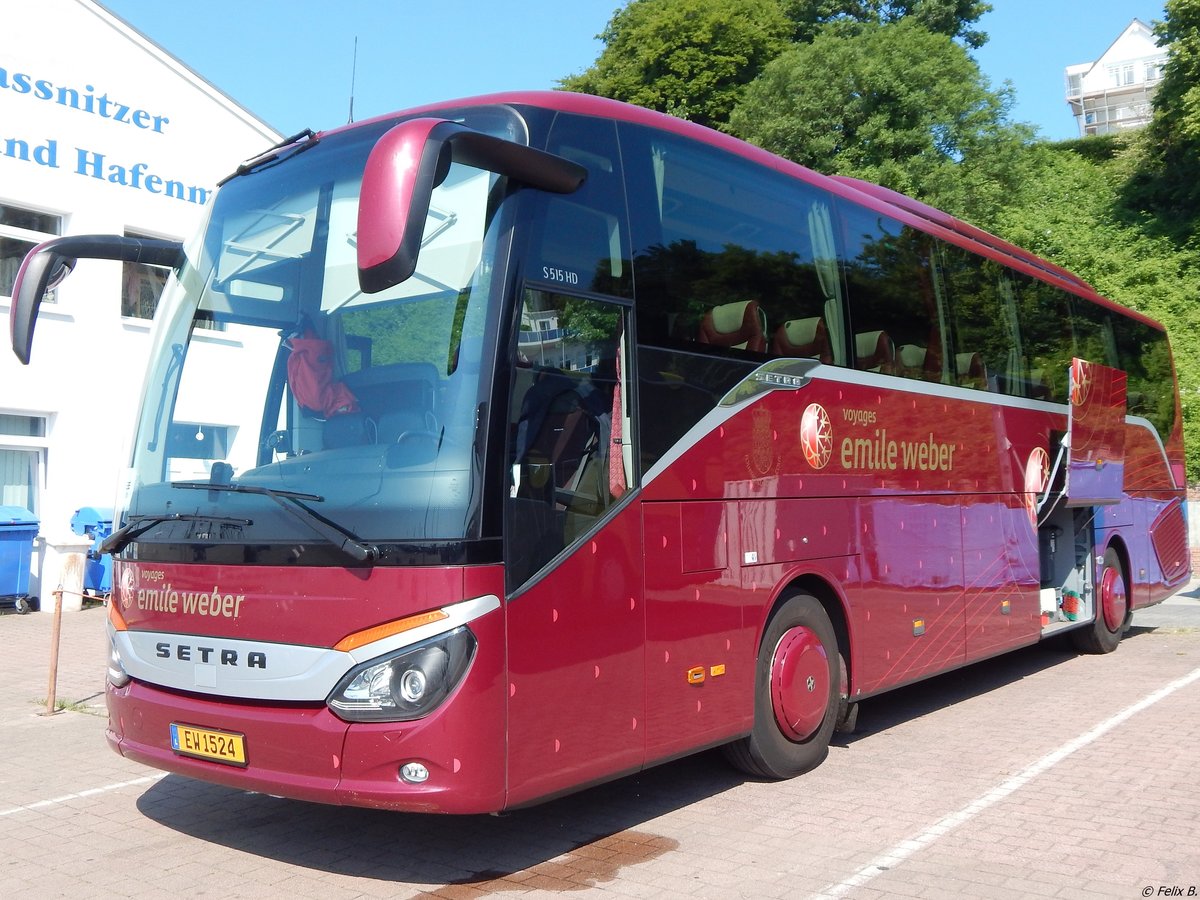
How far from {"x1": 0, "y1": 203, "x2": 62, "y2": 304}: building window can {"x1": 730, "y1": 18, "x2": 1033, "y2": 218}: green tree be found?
71.9ft

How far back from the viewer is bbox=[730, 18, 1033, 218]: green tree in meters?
33.3

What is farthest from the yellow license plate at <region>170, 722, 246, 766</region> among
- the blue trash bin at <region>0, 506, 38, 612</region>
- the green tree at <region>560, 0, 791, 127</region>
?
the green tree at <region>560, 0, 791, 127</region>

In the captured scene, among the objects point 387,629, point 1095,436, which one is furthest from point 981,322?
point 387,629

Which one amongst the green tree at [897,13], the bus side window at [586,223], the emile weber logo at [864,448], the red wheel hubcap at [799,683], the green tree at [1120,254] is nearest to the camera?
the bus side window at [586,223]

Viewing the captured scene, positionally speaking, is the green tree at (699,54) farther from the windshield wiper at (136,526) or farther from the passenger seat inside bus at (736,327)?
the windshield wiper at (136,526)

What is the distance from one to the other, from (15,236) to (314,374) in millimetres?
13721

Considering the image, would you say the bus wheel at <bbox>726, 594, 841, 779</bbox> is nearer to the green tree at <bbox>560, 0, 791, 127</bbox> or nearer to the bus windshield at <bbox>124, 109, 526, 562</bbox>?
the bus windshield at <bbox>124, 109, 526, 562</bbox>

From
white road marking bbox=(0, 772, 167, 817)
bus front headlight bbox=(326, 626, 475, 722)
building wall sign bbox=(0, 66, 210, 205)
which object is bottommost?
white road marking bbox=(0, 772, 167, 817)

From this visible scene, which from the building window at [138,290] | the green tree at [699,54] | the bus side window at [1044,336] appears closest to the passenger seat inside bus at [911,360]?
the bus side window at [1044,336]

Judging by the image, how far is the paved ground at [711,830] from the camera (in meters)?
5.30

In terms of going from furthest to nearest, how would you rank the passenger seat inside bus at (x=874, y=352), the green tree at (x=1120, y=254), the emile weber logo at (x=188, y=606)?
the green tree at (x=1120, y=254) → the passenger seat inside bus at (x=874, y=352) → the emile weber logo at (x=188, y=606)

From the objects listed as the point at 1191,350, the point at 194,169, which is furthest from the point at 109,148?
the point at 1191,350

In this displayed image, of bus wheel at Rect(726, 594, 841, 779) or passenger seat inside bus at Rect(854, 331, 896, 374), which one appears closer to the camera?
bus wheel at Rect(726, 594, 841, 779)

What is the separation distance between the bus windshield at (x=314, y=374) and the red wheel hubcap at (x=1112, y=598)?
9383 millimetres
